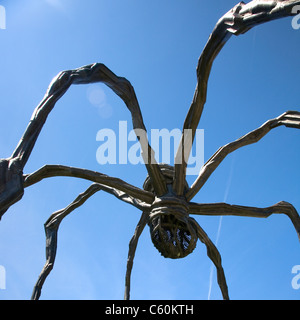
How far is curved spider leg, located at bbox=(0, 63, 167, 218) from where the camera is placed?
3785 mm

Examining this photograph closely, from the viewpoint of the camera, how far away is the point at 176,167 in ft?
22.6

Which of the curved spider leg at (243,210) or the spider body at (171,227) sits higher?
the curved spider leg at (243,210)

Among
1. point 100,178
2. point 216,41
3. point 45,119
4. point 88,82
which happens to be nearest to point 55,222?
point 100,178

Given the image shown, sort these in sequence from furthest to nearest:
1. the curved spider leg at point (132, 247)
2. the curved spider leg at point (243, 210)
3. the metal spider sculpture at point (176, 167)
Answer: the curved spider leg at point (132, 247) < the curved spider leg at point (243, 210) < the metal spider sculpture at point (176, 167)

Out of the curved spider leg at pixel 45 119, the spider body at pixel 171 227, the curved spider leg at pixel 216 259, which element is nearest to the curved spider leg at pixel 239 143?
the spider body at pixel 171 227

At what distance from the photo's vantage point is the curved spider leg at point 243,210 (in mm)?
7152

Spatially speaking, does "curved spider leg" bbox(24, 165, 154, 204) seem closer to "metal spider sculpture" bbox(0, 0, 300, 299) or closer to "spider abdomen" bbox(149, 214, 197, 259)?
"metal spider sculpture" bbox(0, 0, 300, 299)

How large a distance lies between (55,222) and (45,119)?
4.99 m

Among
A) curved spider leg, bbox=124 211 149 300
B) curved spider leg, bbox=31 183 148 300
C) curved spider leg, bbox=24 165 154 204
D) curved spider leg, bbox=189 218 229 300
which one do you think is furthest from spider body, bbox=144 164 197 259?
curved spider leg, bbox=124 211 149 300

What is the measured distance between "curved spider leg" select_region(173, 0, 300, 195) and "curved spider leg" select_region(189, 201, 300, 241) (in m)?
0.56

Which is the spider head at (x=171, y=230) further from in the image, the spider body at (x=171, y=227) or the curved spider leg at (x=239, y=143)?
the curved spider leg at (x=239, y=143)
